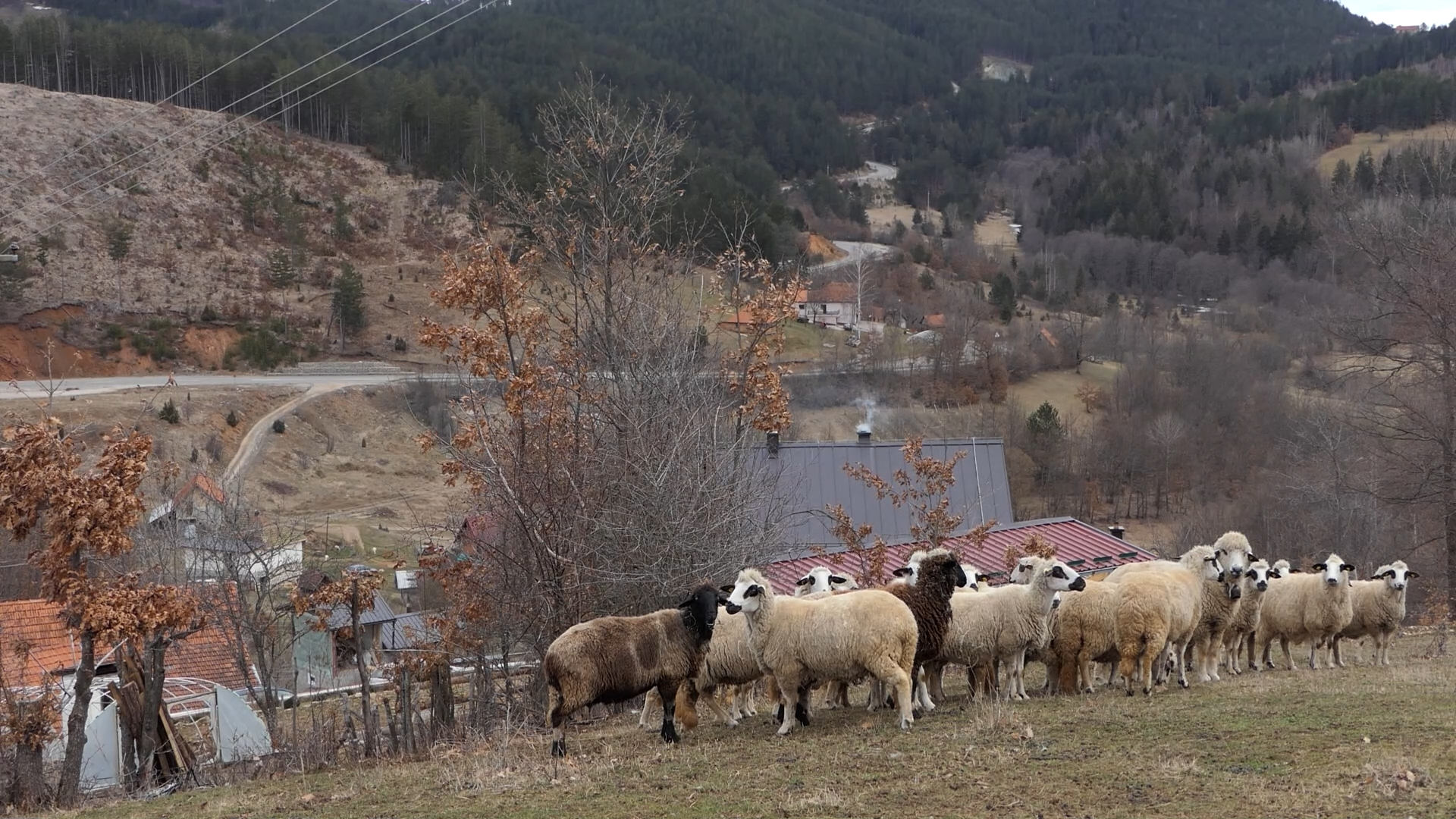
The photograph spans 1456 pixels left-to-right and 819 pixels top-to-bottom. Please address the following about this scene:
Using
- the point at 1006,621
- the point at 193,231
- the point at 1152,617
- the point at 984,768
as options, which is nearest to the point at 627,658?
the point at 984,768

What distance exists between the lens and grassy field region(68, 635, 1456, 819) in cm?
952

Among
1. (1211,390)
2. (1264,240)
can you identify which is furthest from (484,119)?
(1264,240)

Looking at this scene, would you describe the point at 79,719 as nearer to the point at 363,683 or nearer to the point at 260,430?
the point at 363,683

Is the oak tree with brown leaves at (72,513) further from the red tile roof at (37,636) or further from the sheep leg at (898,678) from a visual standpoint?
the red tile roof at (37,636)

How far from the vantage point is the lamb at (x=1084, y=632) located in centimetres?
1525

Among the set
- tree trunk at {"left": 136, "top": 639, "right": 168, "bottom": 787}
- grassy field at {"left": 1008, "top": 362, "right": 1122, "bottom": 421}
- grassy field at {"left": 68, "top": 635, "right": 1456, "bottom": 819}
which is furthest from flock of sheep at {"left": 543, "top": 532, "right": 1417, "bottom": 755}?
grassy field at {"left": 1008, "top": 362, "right": 1122, "bottom": 421}

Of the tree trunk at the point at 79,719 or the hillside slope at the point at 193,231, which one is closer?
the tree trunk at the point at 79,719

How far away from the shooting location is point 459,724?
58.2ft

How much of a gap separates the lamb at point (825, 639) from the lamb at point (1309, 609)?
7797mm

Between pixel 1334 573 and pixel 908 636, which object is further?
pixel 1334 573

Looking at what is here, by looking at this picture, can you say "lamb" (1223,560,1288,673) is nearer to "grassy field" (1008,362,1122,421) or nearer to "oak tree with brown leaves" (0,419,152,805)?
"oak tree with brown leaves" (0,419,152,805)

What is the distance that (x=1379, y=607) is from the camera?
63.0 feet

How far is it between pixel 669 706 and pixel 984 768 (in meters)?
4.25

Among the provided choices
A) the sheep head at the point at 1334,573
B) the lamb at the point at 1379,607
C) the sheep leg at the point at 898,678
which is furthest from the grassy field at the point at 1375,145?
the sheep leg at the point at 898,678
